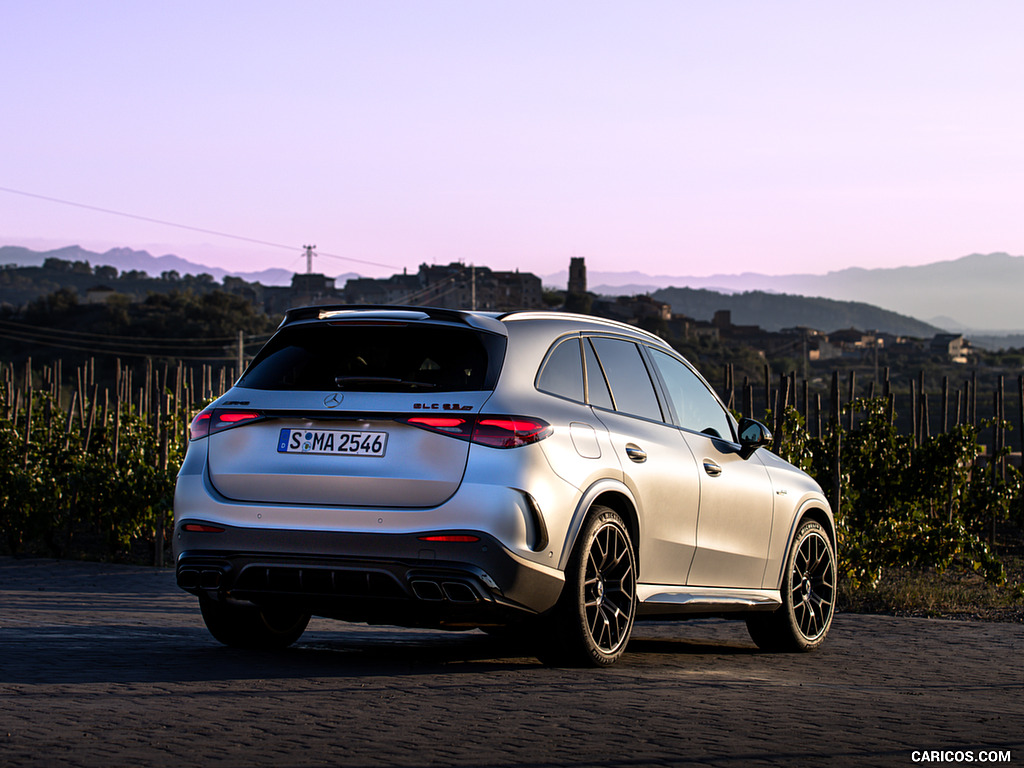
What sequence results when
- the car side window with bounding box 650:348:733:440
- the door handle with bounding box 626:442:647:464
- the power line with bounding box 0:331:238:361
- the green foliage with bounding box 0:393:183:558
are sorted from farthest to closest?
the power line with bounding box 0:331:238:361
the green foliage with bounding box 0:393:183:558
the car side window with bounding box 650:348:733:440
the door handle with bounding box 626:442:647:464

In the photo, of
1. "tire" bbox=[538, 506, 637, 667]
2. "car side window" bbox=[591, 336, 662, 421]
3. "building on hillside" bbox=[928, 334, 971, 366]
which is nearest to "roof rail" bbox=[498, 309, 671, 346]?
"car side window" bbox=[591, 336, 662, 421]

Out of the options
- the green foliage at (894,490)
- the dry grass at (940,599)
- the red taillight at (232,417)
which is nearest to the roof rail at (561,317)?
the red taillight at (232,417)

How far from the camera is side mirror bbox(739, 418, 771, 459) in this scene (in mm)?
8641

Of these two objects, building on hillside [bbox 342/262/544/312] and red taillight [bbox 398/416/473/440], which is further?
building on hillside [bbox 342/262/544/312]

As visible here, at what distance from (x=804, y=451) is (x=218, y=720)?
9.02 meters

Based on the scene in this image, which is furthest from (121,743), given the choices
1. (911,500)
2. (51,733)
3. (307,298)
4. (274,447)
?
(307,298)

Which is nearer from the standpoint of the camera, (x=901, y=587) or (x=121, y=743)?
(x=121, y=743)

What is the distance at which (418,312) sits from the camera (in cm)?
699

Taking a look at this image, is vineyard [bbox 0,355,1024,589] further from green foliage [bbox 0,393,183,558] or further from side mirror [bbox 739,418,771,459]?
side mirror [bbox 739,418,771,459]

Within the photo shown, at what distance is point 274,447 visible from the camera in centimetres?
671

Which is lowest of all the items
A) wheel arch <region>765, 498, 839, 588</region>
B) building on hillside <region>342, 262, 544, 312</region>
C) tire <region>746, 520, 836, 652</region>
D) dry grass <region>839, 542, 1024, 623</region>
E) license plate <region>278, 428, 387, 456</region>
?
dry grass <region>839, 542, 1024, 623</region>

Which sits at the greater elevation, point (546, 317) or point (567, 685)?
point (546, 317)

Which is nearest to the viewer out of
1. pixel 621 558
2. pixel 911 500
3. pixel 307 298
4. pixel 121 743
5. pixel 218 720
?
pixel 121 743

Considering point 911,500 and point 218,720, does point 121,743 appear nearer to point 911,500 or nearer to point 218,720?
point 218,720
